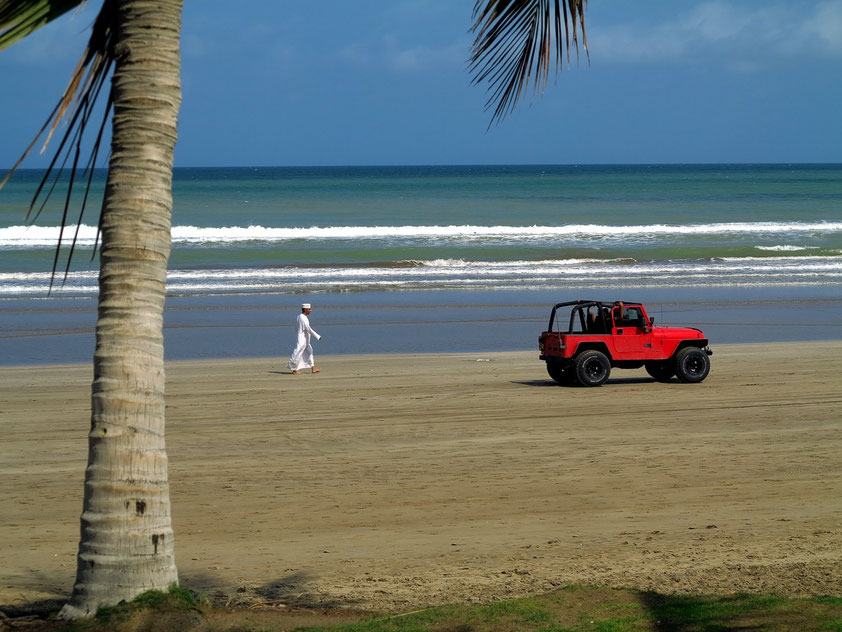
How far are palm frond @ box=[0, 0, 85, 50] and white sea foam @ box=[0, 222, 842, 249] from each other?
41.1m

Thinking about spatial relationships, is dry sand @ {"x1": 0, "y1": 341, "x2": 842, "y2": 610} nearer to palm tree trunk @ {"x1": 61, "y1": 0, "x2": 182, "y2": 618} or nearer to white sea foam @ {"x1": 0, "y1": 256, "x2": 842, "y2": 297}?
palm tree trunk @ {"x1": 61, "y1": 0, "x2": 182, "y2": 618}

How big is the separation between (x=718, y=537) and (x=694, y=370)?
7.67 m

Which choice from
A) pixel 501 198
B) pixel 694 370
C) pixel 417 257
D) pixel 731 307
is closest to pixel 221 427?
pixel 694 370

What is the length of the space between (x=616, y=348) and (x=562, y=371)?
0.88 m

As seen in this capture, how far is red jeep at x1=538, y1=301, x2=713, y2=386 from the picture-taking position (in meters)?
14.5

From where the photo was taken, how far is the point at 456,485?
909 centimetres

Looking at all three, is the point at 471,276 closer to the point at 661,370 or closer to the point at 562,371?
the point at 661,370

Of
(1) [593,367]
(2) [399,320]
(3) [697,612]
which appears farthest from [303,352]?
(3) [697,612]

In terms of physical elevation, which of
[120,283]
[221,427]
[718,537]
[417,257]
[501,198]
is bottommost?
[718,537]

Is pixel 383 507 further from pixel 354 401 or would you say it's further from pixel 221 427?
pixel 354 401

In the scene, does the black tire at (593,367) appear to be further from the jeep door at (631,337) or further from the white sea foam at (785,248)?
the white sea foam at (785,248)

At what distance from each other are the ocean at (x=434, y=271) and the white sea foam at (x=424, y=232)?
160 millimetres

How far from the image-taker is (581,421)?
1194 centimetres

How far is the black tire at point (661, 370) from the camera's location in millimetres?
15070
